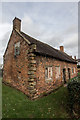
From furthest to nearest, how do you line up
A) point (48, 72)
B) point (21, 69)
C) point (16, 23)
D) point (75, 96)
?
1. point (16, 23)
2. point (48, 72)
3. point (21, 69)
4. point (75, 96)

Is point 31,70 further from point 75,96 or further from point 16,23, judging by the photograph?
point 16,23

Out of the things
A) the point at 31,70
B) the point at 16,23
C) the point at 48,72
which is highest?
the point at 16,23

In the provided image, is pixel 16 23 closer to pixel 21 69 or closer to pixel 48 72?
pixel 21 69

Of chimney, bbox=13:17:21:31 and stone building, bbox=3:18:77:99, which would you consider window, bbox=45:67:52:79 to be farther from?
chimney, bbox=13:17:21:31

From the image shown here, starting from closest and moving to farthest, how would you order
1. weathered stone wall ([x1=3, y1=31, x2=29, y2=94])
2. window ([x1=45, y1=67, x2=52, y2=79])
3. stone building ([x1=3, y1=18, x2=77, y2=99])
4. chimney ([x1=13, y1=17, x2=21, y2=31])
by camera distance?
stone building ([x1=3, y1=18, x2=77, y2=99]) < weathered stone wall ([x1=3, y1=31, x2=29, y2=94]) < window ([x1=45, y1=67, x2=52, y2=79]) < chimney ([x1=13, y1=17, x2=21, y2=31])

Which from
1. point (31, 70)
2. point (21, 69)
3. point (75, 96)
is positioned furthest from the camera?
point (21, 69)

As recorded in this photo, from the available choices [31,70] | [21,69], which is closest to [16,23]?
[21,69]

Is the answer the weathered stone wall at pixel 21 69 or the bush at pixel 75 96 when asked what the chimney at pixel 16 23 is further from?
the bush at pixel 75 96

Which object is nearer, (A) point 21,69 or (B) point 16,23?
(A) point 21,69

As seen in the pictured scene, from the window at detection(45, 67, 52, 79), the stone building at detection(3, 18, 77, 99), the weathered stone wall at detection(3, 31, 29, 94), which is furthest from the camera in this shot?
the window at detection(45, 67, 52, 79)

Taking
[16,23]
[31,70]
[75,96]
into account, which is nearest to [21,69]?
[31,70]

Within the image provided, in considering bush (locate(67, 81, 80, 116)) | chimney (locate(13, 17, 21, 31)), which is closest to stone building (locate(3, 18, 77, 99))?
chimney (locate(13, 17, 21, 31))

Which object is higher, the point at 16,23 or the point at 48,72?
the point at 16,23

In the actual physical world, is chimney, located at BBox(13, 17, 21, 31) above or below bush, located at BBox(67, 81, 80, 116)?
above
